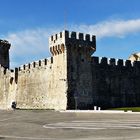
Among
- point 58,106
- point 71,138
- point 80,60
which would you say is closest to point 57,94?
point 58,106

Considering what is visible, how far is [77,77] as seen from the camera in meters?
43.0

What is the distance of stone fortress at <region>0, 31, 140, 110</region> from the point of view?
140 ft

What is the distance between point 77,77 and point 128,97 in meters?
6.95

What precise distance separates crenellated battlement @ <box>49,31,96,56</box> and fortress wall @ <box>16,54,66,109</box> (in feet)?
2.99

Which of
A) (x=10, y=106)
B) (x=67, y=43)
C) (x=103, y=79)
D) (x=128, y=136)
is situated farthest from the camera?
(x=10, y=106)

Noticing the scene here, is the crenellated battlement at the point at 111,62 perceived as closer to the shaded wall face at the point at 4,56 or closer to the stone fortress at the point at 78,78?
the stone fortress at the point at 78,78

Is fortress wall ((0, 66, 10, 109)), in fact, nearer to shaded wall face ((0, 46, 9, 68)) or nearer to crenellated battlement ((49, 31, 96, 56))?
shaded wall face ((0, 46, 9, 68))

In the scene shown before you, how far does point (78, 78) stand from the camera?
4306 centimetres

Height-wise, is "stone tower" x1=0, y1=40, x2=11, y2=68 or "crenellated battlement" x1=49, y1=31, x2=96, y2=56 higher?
"stone tower" x1=0, y1=40, x2=11, y2=68

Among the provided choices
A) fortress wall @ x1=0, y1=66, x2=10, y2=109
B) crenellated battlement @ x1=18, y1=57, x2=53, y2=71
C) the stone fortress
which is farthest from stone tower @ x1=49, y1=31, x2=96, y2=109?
fortress wall @ x1=0, y1=66, x2=10, y2=109

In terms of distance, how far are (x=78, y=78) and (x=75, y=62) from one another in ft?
5.22

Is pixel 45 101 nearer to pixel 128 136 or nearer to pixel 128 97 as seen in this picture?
pixel 128 97

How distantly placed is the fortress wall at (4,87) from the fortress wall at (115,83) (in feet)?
54.1

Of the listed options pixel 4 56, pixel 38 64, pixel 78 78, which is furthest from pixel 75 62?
pixel 4 56
